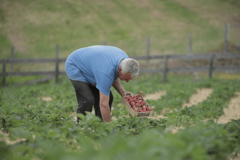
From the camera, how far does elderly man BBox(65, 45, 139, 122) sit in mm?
3080

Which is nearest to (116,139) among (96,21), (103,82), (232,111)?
(103,82)

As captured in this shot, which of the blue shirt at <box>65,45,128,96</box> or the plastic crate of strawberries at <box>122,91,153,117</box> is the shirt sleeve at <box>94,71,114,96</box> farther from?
the plastic crate of strawberries at <box>122,91,153,117</box>

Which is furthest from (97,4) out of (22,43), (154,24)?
(22,43)

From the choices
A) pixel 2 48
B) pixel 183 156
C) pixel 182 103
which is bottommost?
pixel 2 48

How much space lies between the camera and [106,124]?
2805 millimetres

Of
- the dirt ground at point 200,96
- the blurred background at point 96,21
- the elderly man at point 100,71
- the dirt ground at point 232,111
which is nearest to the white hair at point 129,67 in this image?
the elderly man at point 100,71

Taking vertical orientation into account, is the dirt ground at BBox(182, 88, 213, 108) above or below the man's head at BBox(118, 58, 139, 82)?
below

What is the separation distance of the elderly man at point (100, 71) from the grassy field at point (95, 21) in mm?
13647

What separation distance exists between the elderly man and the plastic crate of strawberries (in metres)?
Result: 0.17

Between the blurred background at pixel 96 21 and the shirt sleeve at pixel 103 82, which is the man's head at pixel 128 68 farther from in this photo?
the blurred background at pixel 96 21

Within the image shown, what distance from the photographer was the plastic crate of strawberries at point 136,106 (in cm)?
352

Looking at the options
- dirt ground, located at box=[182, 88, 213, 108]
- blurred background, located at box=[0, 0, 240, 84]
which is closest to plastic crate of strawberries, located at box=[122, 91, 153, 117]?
dirt ground, located at box=[182, 88, 213, 108]

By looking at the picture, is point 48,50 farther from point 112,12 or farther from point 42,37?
point 112,12

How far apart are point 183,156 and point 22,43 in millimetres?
21763
